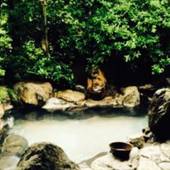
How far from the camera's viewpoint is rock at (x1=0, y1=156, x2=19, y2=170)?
11.2 metres

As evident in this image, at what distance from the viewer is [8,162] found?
11.6m

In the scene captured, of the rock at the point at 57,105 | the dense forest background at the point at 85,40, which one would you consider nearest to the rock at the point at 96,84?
the dense forest background at the point at 85,40

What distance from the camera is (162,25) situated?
62.9ft

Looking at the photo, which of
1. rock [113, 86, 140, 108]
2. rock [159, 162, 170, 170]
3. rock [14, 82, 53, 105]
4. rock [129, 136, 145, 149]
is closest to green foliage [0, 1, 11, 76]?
rock [14, 82, 53, 105]

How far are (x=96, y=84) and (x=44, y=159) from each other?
430 inches

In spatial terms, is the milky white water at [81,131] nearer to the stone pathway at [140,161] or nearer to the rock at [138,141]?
the rock at [138,141]

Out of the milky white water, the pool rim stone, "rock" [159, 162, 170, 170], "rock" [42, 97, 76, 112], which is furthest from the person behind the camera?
"rock" [42, 97, 76, 112]

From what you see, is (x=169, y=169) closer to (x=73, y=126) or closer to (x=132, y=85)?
(x=73, y=126)

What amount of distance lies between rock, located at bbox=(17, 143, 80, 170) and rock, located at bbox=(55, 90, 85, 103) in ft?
32.1

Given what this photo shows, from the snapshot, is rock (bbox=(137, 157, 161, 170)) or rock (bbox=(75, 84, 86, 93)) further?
rock (bbox=(75, 84, 86, 93))

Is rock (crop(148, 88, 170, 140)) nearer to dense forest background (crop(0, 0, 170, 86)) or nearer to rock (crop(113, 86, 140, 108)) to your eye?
rock (crop(113, 86, 140, 108))

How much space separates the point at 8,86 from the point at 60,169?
37.6ft

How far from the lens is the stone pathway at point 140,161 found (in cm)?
1027

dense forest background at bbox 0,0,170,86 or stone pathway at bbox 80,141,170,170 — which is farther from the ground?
dense forest background at bbox 0,0,170,86
